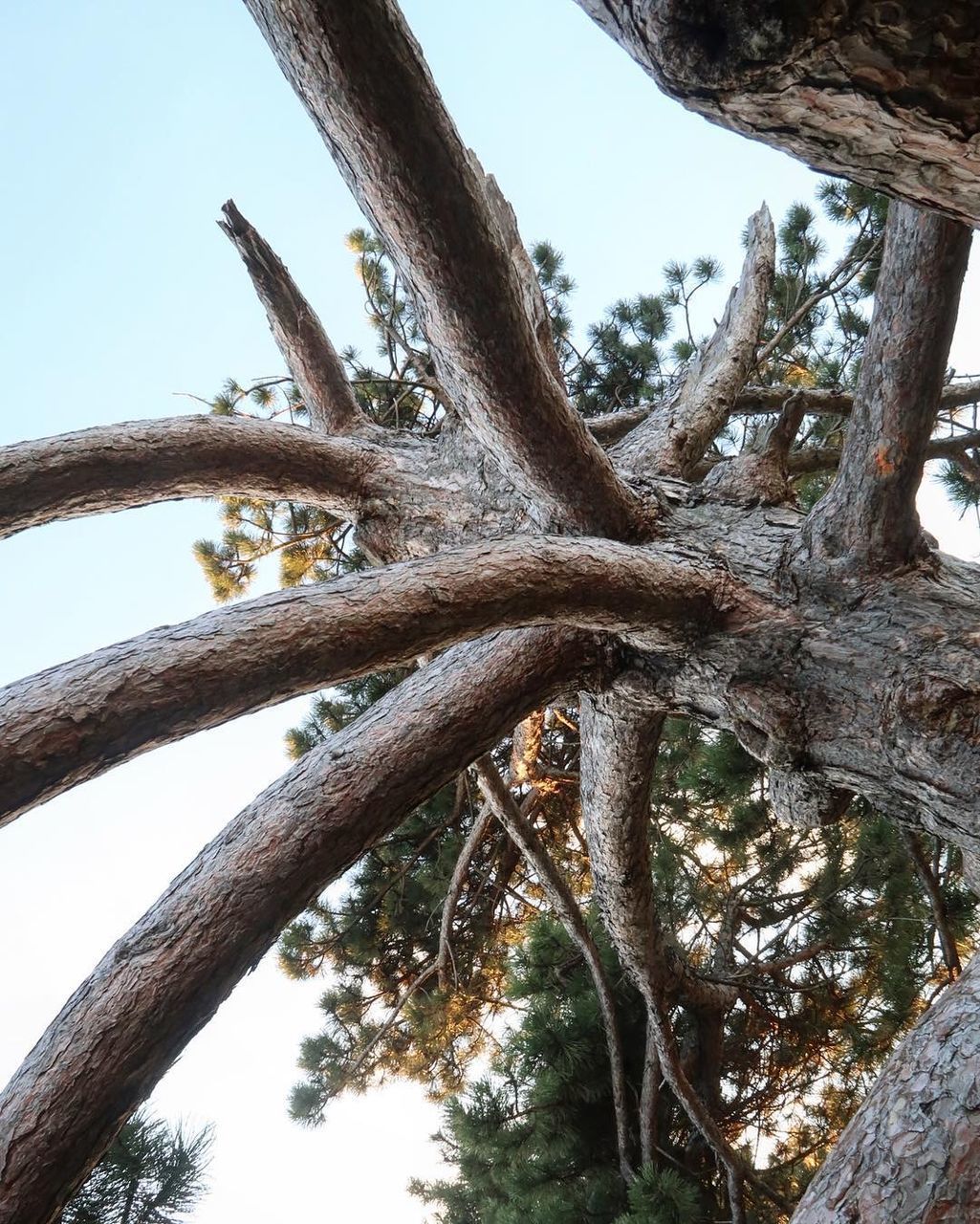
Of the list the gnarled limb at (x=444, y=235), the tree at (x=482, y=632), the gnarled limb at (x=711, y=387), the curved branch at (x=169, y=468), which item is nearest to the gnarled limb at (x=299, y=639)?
the tree at (x=482, y=632)

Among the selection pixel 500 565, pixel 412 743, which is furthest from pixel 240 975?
pixel 500 565

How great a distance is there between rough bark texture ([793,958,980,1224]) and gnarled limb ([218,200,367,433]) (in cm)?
226

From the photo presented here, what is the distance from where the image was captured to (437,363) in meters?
1.70

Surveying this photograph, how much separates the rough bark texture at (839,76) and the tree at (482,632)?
0.56 m

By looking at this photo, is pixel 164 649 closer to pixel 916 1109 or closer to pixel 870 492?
pixel 916 1109

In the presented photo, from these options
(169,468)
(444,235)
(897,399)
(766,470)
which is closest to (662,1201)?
(766,470)

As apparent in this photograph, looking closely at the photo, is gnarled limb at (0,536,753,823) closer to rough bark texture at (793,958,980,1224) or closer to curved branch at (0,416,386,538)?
curved branch at (0,416,386,538)

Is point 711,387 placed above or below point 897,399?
above

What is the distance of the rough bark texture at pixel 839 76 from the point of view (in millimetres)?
676

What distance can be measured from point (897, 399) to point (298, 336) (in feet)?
5.87

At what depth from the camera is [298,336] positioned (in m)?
2.56

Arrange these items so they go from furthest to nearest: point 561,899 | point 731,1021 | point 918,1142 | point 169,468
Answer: point 731,1021 < point 561,899 < point 169,468 < point 918,1142

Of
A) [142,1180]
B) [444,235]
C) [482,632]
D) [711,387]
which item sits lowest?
[142,1180]

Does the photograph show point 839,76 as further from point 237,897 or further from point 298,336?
point 298,336
